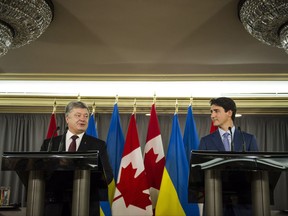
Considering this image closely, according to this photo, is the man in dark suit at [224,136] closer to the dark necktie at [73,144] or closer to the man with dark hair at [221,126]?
the man with dark hair at [221,126]

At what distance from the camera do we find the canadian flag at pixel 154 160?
4.26 metres

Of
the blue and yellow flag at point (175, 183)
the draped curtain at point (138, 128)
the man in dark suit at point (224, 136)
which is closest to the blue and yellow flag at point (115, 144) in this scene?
the blue and yellow flag at point (175, 183)

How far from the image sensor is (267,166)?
2041 mm

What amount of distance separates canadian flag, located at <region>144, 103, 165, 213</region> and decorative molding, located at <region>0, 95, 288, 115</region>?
0.69 meters

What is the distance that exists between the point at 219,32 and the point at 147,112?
1.95 metres

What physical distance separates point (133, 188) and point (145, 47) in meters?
1.42

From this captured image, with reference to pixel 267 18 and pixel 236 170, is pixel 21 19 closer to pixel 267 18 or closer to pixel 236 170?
pixel 267 18

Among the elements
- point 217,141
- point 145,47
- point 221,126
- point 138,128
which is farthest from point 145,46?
point 138,128

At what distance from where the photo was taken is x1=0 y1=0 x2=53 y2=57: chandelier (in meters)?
2.92

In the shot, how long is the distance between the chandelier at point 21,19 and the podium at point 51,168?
50.1 inches

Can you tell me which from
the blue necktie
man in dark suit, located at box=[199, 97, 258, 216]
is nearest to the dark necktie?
man in dark suit, located at box=[199, 97, 258, 216]

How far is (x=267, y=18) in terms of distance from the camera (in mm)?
2998

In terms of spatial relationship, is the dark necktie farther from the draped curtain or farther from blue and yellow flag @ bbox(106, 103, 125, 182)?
the draped curtain

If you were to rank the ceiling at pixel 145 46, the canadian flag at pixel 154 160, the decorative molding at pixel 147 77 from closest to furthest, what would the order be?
1. the ceiling at pixel 145 46
2. the canadian flag at pixel 154 160
3. the decorative molding at pixel 147 77
